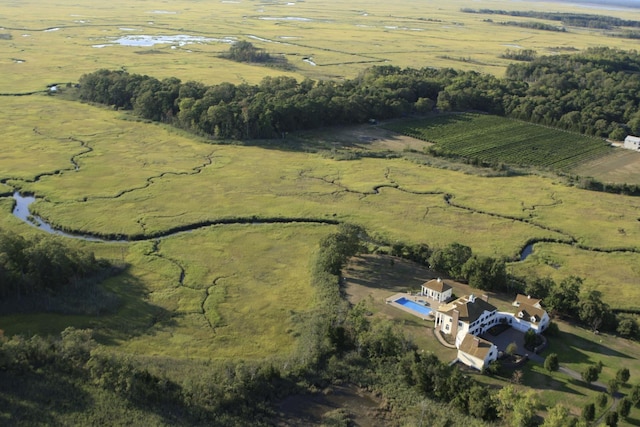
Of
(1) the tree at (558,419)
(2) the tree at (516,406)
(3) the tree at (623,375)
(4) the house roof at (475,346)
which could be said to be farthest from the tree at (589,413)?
(4) the house roof at (475,346)

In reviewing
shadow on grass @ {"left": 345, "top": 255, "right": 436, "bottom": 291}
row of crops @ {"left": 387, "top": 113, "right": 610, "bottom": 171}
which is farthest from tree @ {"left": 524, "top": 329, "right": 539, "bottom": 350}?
row of crops @ {"left": 387, "top": 113, "right": 610, "bottom": 171}

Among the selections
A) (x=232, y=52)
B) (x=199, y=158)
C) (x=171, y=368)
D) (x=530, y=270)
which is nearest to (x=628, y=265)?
(x=530, y=270)

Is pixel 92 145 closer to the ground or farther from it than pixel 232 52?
closer to the ground

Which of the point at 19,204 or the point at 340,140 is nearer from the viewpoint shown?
the point at 19,204

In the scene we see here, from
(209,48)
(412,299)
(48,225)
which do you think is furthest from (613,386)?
(209,48)

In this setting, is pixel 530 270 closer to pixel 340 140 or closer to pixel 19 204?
pixel 340 140

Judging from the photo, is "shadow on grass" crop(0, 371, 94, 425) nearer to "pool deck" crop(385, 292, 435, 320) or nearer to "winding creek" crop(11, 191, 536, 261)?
"winding creek" crop(11, 191, 536, 261)
